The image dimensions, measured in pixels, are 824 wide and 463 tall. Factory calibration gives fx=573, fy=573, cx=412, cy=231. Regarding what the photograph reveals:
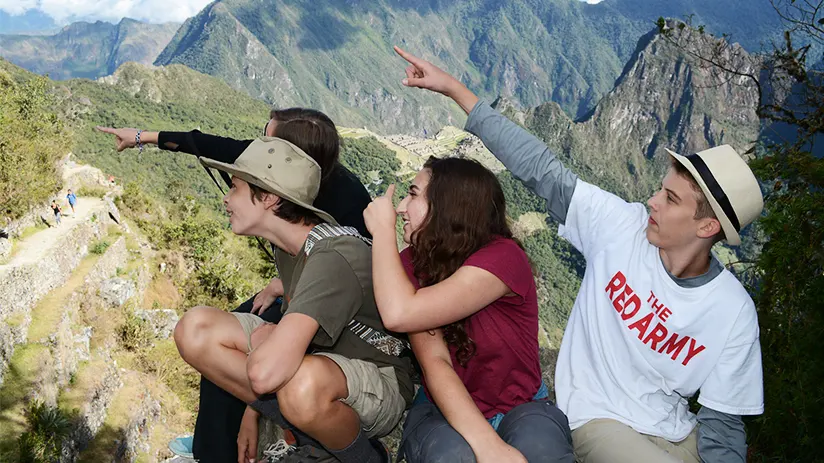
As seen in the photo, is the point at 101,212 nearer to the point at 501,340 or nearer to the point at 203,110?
the point at 501,340

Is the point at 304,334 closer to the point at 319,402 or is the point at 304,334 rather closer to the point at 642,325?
the point at 319,402

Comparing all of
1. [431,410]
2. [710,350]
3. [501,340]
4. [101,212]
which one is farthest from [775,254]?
[101,212]

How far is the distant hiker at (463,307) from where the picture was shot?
245 cm

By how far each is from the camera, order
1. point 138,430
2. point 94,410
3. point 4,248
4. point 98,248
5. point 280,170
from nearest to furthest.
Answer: point 280,170 < point 94,410 < point 138,430 < point 4,248 < point 98,248

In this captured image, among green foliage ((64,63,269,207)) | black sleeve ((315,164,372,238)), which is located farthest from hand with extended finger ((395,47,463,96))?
green foliage ((64,63,269,207))

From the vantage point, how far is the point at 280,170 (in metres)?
2.94

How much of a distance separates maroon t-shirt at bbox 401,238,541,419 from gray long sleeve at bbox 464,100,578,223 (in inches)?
13.4

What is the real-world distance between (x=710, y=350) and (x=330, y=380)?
1.67 meters

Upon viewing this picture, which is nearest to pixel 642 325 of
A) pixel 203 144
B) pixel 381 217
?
pixel 381 217

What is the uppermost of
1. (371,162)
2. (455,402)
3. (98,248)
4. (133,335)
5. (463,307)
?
(463,307)

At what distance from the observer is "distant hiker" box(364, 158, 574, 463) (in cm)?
245

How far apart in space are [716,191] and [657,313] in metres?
0.59

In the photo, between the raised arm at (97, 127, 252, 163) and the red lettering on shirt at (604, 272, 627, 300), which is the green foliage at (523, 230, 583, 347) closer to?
the raised arm at (97, 127, 252, 163)

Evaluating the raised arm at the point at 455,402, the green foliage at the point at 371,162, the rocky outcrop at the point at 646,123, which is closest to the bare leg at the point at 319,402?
the raised arm at the point at 455,402
